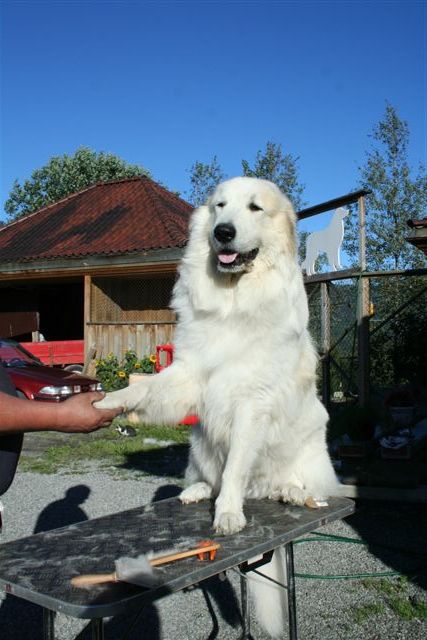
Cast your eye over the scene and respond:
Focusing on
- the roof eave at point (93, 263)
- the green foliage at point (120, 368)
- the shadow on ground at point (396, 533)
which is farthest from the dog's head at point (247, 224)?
the green foliage at point (120, 368)

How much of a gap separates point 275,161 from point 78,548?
2125 cm

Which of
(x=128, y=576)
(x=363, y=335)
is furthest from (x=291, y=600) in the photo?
(x=363, y=335)

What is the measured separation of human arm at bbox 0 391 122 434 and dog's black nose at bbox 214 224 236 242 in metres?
1.12

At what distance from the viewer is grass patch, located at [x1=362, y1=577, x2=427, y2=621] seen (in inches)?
137

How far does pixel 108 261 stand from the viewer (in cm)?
1319

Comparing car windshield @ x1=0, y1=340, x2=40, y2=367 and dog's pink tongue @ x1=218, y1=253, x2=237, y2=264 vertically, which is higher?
dog's pink tongue @ x1=218, y1=253, x2=237, y2=264

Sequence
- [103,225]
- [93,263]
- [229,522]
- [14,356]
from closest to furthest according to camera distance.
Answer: [229,522] < [14,356] < [93,263] < [103,225]

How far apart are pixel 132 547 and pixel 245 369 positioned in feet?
3.12

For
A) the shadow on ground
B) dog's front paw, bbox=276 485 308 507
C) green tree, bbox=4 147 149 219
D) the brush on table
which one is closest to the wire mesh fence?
the shadow on ground

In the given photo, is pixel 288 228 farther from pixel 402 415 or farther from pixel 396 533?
pixel 402 415

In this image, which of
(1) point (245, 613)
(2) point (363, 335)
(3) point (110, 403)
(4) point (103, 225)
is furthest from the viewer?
(4) point (103, 225)

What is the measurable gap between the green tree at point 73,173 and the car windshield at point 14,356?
24944 mm

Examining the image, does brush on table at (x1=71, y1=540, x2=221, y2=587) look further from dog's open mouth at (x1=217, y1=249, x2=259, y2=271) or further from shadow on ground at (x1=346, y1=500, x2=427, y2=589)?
shadow on ground at (x1=346, y1=500, x2=427, y2=589)

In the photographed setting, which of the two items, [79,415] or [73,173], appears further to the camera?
[73,173]
